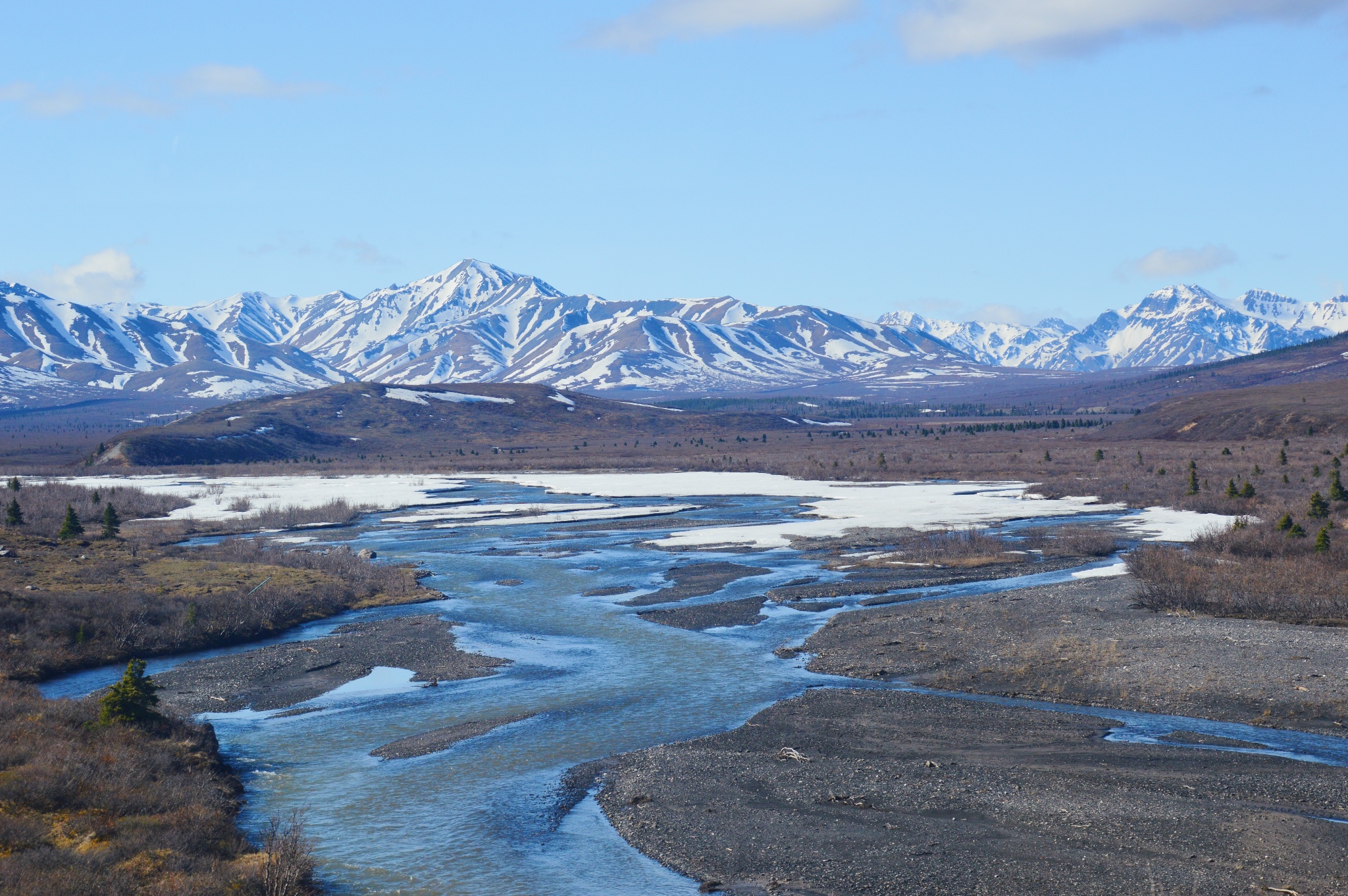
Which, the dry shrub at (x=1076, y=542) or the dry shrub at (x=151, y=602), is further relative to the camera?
the dry shrub at (x=1076, y=542)

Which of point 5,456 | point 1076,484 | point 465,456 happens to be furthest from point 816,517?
point 5,456

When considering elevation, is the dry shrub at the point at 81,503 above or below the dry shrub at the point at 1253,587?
above

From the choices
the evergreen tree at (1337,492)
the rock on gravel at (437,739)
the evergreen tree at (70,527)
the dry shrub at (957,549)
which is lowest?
the rock on gravel at (437,739)

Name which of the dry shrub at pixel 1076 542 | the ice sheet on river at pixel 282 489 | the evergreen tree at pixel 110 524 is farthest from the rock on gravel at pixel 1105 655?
the ice sheet on river at pixel 282 489

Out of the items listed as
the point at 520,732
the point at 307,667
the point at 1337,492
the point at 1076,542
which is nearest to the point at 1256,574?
the point at 1076,542

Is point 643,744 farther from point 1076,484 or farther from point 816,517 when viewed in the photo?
point 1076,484

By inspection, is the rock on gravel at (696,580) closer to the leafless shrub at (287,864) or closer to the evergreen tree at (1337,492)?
the leafless shrub at (287,864)
